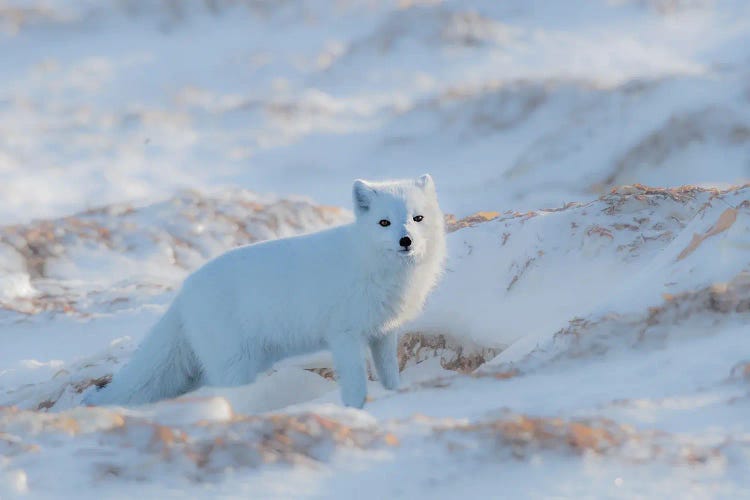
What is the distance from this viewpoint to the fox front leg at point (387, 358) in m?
5.06

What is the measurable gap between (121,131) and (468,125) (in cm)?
596

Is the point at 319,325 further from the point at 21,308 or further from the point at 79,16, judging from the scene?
the point at 79,16

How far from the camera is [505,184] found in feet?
47.5

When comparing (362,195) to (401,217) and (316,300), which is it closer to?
(401,217)

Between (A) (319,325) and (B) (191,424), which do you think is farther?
(A) (319,325)

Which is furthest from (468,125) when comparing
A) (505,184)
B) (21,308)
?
(21,308)

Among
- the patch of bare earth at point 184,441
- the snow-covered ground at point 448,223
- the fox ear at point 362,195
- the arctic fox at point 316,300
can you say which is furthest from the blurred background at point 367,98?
the patch of bare earth at point 184,441

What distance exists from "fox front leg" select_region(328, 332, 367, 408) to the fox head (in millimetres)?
432

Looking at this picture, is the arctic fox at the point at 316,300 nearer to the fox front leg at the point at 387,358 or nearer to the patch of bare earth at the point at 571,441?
the fox front leg at the point at 387,358

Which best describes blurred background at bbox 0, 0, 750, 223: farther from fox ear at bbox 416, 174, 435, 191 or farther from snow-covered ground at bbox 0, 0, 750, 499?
Result: fox ear at bbox 416, 174, 435, 191

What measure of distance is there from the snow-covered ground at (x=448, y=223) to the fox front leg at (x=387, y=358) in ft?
0.52

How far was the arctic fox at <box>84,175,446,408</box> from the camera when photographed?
187 inches

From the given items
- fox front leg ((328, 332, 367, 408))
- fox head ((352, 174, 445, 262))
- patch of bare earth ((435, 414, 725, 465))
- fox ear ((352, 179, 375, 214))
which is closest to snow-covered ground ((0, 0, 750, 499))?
patch of bare earth ((435, 414, 725, 465))

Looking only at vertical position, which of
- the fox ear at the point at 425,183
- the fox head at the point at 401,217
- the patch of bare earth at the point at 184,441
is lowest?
the patch of bare earth at the point at 184,441
